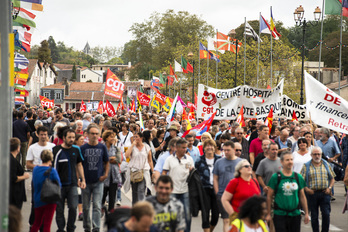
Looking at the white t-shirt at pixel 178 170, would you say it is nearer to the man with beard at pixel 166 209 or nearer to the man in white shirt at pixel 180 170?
the man in white shirt at pixel 180 170

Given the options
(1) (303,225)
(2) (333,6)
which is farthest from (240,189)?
(2) (333,6)

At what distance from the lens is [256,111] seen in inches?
721

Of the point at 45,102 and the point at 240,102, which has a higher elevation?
the point at 240,102

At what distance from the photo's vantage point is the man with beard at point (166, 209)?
5836mm

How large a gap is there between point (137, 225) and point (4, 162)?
4.27 ft

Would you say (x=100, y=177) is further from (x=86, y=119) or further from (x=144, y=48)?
(x=144, y=48)

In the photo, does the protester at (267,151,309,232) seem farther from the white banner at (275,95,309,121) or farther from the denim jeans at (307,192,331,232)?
the white banner at (275,95,309,121)

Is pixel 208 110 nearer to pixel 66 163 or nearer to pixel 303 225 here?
pixel 303 225

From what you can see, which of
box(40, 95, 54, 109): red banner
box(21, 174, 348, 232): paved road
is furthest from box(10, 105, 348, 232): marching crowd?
box(40, 95, 54, 109): red banner

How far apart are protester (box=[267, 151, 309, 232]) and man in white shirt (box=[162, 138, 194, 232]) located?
4.72 ft

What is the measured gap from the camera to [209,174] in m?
9.29

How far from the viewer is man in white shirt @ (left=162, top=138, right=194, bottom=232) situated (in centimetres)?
857

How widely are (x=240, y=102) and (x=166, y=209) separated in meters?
13.0

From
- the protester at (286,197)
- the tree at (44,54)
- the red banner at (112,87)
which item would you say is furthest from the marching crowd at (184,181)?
the tree at (44,54)
